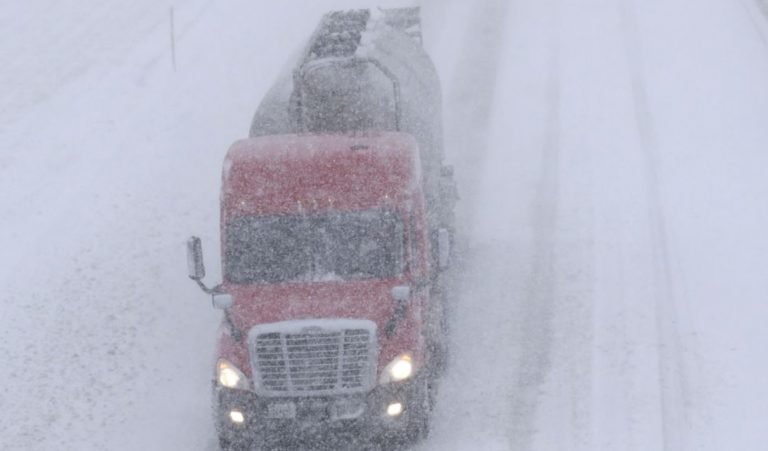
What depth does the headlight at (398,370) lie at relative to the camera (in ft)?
38.4

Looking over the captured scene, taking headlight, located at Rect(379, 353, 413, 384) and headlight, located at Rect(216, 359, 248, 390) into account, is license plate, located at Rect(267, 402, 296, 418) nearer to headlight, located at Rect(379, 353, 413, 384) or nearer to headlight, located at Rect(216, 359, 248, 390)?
headlight, located at Rect(216, 359, 248, 390)

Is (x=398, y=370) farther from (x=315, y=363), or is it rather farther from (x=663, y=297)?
(x=663, y=297)

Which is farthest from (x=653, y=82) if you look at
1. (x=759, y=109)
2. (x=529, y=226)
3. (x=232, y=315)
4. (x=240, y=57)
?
(x=232, y=315)

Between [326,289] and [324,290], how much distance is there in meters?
0.03

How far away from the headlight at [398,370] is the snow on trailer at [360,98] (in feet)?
10.3

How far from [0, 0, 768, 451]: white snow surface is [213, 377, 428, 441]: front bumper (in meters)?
0.96

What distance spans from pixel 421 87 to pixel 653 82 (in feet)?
23.6

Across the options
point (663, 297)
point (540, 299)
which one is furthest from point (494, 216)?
point (663, 297)

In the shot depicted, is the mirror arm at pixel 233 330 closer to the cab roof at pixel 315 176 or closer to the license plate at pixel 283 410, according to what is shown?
the license plate at pixel 283 410

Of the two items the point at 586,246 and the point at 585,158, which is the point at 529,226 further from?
the point at 585,158

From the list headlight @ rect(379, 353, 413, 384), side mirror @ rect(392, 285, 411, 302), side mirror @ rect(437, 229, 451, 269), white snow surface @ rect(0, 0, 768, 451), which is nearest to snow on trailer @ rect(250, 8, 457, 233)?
white snow surface @ rect(0, 0, 768, 451)

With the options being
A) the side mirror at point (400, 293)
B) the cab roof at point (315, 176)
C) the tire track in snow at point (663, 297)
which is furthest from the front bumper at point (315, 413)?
the tire track in snow at point (663, 297)

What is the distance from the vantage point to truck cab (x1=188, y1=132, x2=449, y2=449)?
459 inches

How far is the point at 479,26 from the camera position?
2669 centimetres
